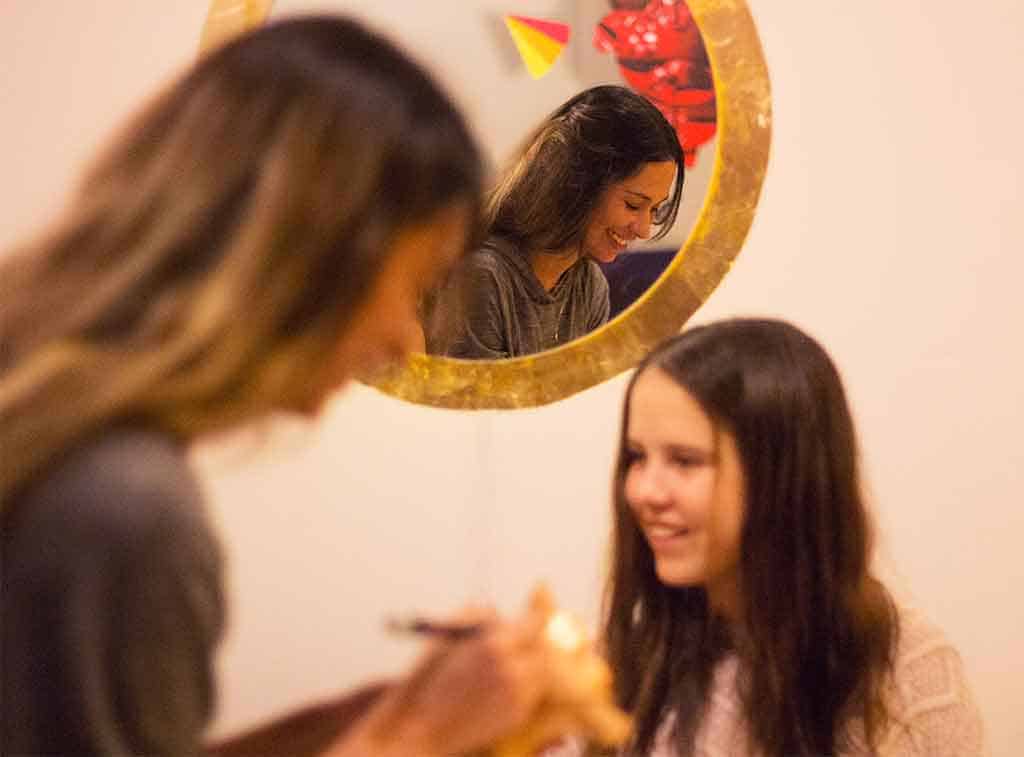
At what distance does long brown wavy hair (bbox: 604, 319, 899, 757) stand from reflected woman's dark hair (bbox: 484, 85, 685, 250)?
559 millimetres

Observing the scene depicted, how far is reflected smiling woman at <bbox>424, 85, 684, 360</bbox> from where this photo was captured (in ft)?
5.49

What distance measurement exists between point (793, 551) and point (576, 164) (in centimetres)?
76

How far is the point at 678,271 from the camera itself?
169cm

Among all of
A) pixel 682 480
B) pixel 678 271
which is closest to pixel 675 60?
pixel 678 271

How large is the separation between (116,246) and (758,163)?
126 cm

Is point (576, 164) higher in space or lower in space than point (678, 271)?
higher

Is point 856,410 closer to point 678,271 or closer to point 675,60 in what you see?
point 678,271

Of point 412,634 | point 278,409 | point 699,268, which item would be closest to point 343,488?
point 699,268

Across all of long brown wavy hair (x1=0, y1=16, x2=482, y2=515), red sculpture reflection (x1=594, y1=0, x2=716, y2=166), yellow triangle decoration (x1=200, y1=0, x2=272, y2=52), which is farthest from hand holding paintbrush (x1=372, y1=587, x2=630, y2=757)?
yellow triangle decoration (x1=200, y1=0, x2=272, y2=52)

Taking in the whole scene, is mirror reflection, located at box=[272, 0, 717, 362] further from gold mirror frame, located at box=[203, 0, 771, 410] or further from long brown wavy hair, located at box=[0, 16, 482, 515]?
long brown wavy hair, located at box=[0, 16, 482, 515]

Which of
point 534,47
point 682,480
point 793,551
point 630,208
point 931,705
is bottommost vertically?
point 931,705

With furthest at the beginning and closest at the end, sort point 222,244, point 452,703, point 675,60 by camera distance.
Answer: point 675,60
point 452,703
point 222,244

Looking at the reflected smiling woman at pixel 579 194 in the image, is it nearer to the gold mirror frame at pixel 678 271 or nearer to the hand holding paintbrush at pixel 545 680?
the gold mirror frame at pixel 678 271

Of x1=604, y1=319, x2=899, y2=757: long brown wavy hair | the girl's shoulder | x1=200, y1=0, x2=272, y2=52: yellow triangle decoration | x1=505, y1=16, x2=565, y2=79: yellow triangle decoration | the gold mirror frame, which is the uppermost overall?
x1=200, y1=0, x2=272, y2=52: yellow triangle decoration
